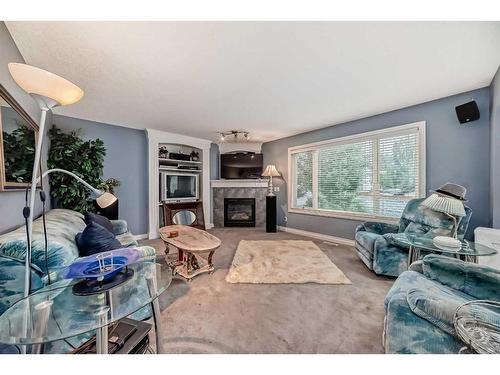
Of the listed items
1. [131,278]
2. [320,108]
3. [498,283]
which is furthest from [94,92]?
[498,283]

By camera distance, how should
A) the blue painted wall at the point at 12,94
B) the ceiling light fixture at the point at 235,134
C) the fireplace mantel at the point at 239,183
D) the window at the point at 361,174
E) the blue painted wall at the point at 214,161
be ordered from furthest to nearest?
the blue painted wall at the point at 214,161 → the fireplace mantel at the point at 239,183 → the ceiling light fixture at the point at 235,134 → the window at the point at 361,174 → the blue painted wall at the point at 12,94

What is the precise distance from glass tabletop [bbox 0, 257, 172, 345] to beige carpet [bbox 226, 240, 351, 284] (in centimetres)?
140

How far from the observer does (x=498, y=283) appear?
112cm

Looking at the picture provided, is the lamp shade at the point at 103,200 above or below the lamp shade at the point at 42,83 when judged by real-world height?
below

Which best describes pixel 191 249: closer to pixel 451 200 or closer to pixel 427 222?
pixel 451 200

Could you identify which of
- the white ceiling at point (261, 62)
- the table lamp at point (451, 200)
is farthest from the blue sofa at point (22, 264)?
the table lamp at point (451, 200)

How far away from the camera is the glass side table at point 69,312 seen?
0.81 m

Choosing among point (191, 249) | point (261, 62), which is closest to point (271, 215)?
point (191, 249)

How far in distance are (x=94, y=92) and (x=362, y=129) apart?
4095 millimetres

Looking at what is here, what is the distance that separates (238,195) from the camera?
17.7 ft

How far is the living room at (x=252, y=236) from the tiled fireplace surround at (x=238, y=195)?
1401 millimetres

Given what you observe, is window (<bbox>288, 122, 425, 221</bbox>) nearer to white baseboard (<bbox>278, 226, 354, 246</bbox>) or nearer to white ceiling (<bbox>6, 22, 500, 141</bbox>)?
white baseboard (<bbox>278, 226, 354, 246</bbox>)

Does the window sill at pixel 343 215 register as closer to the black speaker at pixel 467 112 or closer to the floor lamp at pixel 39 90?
the black speaker at pixel 467 112
